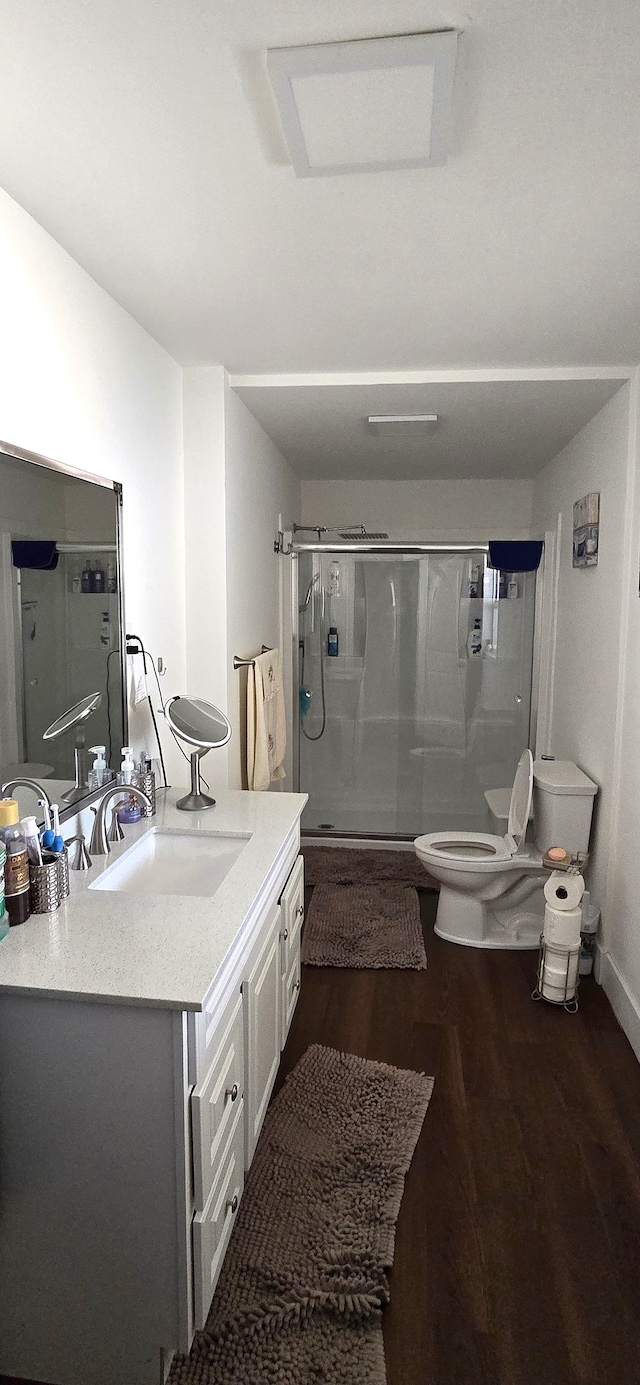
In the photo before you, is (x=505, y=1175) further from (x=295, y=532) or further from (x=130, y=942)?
(x=295, y=532)

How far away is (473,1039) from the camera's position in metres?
2.60

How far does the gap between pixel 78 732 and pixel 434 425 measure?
2074 mm

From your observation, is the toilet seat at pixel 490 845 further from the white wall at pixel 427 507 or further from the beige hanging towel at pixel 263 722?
the white wall at pixel 427 507

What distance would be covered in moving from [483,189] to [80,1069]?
6.01 ft

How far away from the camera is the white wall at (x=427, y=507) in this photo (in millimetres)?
4824

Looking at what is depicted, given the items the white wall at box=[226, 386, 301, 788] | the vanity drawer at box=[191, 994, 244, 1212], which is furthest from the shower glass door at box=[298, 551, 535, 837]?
the vanity drawer at box=[191, 994, 244, 1212]

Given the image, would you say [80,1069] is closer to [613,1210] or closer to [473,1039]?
[613,1210]

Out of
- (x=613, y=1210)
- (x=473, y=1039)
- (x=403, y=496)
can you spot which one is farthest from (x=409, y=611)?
(x=613, y=1210)

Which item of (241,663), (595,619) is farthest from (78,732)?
(595,619)

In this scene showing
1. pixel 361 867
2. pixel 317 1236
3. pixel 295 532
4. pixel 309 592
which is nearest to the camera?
pixel 317 1236

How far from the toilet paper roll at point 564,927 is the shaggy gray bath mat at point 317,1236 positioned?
72cm

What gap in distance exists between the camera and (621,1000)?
2709 millimetres

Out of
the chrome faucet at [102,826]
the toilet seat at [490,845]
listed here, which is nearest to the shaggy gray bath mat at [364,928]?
the toilet seat at [490,845]

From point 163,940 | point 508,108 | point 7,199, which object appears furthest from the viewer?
point 7,199
